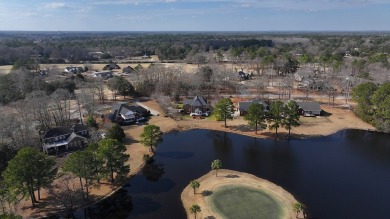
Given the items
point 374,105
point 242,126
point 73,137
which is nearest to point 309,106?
point 374,105

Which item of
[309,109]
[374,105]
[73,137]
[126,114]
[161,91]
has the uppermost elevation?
[161,91]

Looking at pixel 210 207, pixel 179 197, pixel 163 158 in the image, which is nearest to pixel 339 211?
pixel 210 207

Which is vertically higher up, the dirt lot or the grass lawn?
the dirt lot

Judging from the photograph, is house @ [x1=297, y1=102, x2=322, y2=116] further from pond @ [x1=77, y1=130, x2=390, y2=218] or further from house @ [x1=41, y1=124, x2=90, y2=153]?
house @ [x1=41, y1=124, x2=90, y2=153]

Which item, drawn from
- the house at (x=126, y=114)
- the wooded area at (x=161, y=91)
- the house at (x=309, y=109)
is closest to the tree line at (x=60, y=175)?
the wooded area at (x=161, y=91)

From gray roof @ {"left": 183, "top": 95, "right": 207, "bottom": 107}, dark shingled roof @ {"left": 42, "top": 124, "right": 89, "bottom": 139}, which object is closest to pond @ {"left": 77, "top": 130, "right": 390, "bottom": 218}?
gray roof @ {"left": 183, "top": 95, "right": 207, "bottom": 107}

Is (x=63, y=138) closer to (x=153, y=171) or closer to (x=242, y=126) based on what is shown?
(x=153, y=171)
